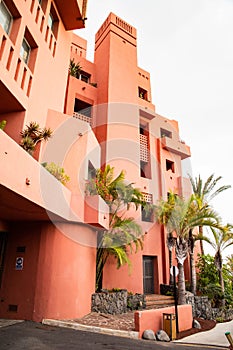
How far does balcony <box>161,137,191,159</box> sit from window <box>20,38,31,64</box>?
1293cm

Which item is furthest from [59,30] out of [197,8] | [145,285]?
[145,285]

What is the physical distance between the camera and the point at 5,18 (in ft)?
28.7

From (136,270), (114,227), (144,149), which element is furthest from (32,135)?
(144,149)

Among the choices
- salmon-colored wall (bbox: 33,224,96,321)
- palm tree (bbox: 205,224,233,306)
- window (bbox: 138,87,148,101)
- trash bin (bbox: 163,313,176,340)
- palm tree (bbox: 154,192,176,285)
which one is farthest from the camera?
window (bbox: 138,87,148,101)

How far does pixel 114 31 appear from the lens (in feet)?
64.3

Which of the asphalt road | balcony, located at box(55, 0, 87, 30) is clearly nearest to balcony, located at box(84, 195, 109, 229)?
the asphalt road

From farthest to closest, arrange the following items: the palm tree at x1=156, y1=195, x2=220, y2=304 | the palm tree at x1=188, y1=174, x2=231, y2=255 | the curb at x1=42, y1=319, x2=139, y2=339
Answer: the palm tree at x1=188, y1=174, x2=231, y2=255 < the palm tree at x1=156, y1=195, x2=220, y2=304 < the curb at x1=42, y1=319, x2=139, y2=339

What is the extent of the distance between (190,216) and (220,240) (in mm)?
4427

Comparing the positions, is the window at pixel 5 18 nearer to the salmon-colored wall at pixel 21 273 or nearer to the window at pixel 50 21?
the window at pixel 50 21

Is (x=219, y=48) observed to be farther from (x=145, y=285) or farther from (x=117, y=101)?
(x=145, y=285)

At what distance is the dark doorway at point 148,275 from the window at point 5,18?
46.2 feet

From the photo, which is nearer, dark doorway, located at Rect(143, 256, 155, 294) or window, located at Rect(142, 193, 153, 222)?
dark doorway, located at Rect(143, 256, 155, 294)

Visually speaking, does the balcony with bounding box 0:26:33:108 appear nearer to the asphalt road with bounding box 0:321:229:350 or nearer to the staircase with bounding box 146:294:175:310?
the asphalt road with bounding box 0:321:229:350

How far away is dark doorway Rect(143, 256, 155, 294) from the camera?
14.9 metres
